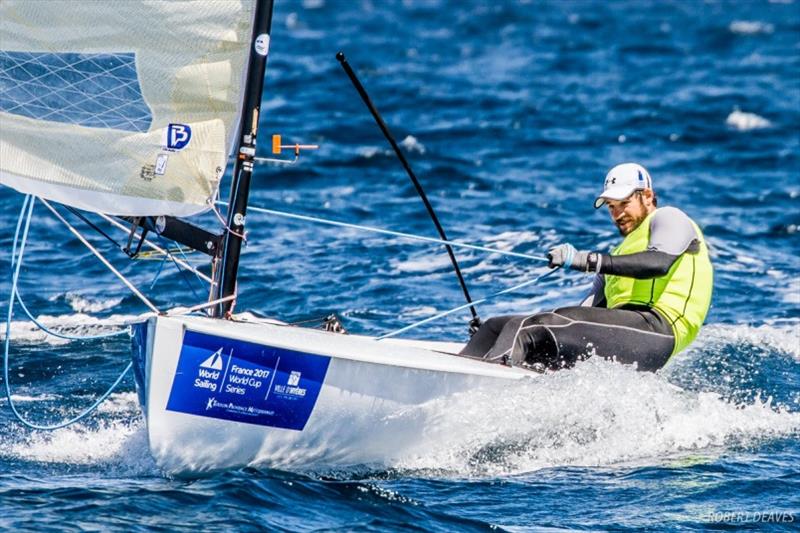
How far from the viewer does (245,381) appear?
17.3 ft

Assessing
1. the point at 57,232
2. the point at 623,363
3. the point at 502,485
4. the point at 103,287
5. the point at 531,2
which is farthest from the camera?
the point at 531,2

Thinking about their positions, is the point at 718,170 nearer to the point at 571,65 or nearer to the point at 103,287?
the point at 571,65

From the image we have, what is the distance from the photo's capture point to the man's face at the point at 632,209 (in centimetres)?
638

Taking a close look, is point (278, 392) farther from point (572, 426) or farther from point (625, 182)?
point (625, 182)

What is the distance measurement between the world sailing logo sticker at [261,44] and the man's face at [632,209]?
6.33 feet

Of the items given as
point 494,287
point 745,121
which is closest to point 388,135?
point 494,287

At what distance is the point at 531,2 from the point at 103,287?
65.4 ft

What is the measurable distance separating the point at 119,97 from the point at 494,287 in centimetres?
443

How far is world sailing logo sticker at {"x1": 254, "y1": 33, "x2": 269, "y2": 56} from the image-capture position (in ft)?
18.2

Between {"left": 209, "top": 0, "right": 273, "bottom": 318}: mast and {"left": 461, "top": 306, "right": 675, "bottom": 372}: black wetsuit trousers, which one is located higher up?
{"left": 209, "top": 0, "right": 273, "bottom": 318}: mast

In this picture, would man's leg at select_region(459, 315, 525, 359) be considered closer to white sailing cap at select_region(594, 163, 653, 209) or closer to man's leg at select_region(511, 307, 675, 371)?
man's leg at select_region(511, 307, 675, 371)

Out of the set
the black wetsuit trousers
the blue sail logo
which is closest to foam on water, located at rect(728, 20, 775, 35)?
the black wetsuit trousers

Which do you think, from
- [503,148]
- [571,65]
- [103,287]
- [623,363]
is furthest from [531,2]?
[623,363]

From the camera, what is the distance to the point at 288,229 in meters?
10.7
